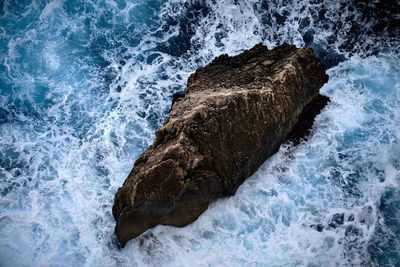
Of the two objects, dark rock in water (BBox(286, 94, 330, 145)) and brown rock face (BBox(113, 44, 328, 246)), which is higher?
brown rock face (BBox(113, 44, 328, 246))

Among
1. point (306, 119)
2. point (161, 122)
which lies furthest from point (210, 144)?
point (306, 119)

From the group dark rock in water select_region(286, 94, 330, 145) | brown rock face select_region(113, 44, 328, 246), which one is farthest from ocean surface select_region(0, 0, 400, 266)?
brown rock face select_region(113, 44, 328, 246)

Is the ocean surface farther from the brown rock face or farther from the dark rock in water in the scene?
the brown rock face

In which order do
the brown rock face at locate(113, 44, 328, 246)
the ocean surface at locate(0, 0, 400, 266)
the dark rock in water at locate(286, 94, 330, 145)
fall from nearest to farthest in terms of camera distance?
the brown rock face at locate(113, 44, 328, 246) → the ocean surface at locate(0, 0, 400, 266) → the dark rock in water at locate(286, 94, 330, 145)

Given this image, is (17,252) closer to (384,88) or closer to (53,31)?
(53,31)

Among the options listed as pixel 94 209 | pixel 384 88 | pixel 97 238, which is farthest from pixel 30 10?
pixel 384 88

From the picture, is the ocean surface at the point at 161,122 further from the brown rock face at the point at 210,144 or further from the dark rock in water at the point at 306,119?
the brown rock face at the point at 210,144
